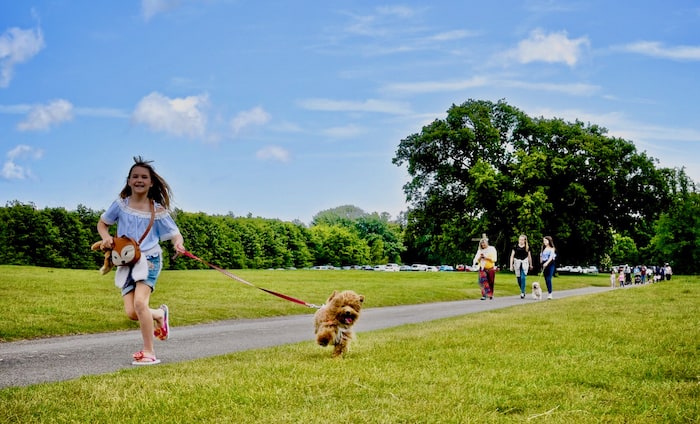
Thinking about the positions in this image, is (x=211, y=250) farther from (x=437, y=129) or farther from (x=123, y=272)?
(x=123, y=272)

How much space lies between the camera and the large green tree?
171ft

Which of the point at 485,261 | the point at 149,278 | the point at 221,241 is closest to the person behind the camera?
the point at 149,278

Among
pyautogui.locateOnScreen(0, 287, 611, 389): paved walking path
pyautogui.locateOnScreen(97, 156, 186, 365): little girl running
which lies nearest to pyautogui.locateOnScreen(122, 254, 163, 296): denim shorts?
pyautogui.locateOnScreen(97, 156, 186, 365): little girl running

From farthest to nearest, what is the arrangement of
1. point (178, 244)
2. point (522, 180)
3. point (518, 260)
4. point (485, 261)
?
1. point (522, 180)
2. point (518, 260)
3. point (485, 261)
4. point (178, 244)

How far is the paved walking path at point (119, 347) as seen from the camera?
23.4ft

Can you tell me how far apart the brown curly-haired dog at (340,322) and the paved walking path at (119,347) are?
1.89 metres

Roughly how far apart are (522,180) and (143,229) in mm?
47789

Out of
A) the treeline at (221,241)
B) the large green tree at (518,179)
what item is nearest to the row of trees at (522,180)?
the large green tree at (518,179)

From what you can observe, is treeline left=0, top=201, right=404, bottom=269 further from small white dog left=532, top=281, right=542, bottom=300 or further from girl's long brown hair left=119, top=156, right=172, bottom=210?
small white dog left=532, top=281, right=542, bottom=300

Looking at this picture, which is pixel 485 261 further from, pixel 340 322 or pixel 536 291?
pixel 340 322

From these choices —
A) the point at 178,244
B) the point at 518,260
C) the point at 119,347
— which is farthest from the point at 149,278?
the point at 518,260

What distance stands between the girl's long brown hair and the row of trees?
146 ft

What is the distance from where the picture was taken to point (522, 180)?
52.2m

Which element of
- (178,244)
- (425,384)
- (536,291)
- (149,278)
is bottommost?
A: (536,291)
